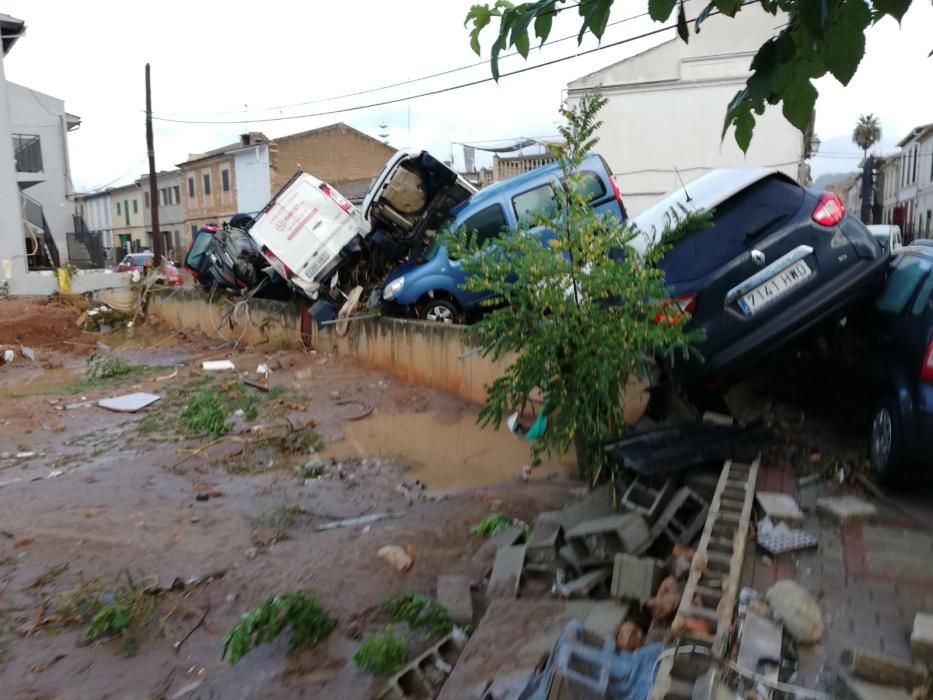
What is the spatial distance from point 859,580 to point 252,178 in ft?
123

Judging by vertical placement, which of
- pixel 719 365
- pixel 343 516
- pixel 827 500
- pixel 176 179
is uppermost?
pixel 176 179

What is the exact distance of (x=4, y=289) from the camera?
19.6 metres

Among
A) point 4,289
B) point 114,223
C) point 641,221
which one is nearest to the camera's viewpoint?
point 641,221

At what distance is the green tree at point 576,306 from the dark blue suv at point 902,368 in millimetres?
1194

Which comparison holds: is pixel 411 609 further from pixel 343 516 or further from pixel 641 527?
pixel 343 516

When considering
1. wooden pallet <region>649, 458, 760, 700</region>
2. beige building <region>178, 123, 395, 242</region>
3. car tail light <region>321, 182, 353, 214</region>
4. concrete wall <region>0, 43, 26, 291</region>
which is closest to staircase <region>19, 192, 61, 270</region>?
concrete wall <region>0, 43, 26, 291</region>

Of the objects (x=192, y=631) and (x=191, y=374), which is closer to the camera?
(x=192, y=631)

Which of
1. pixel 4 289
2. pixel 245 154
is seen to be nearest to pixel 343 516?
pixel 4 289

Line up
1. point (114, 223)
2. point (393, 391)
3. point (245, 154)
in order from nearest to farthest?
point (393, 391), point (245, 154), point (114, 223)

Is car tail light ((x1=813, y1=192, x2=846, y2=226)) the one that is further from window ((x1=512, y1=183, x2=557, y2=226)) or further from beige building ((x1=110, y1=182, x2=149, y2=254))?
beige building ((x1=110, y1=182, x2=149, y2=254))

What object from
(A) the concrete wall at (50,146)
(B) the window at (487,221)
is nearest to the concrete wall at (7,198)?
(A) the concrete wall at (50,146)

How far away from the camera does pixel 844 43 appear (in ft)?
4.61

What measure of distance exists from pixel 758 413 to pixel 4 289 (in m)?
20.9

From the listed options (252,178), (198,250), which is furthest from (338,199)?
(252,178)
